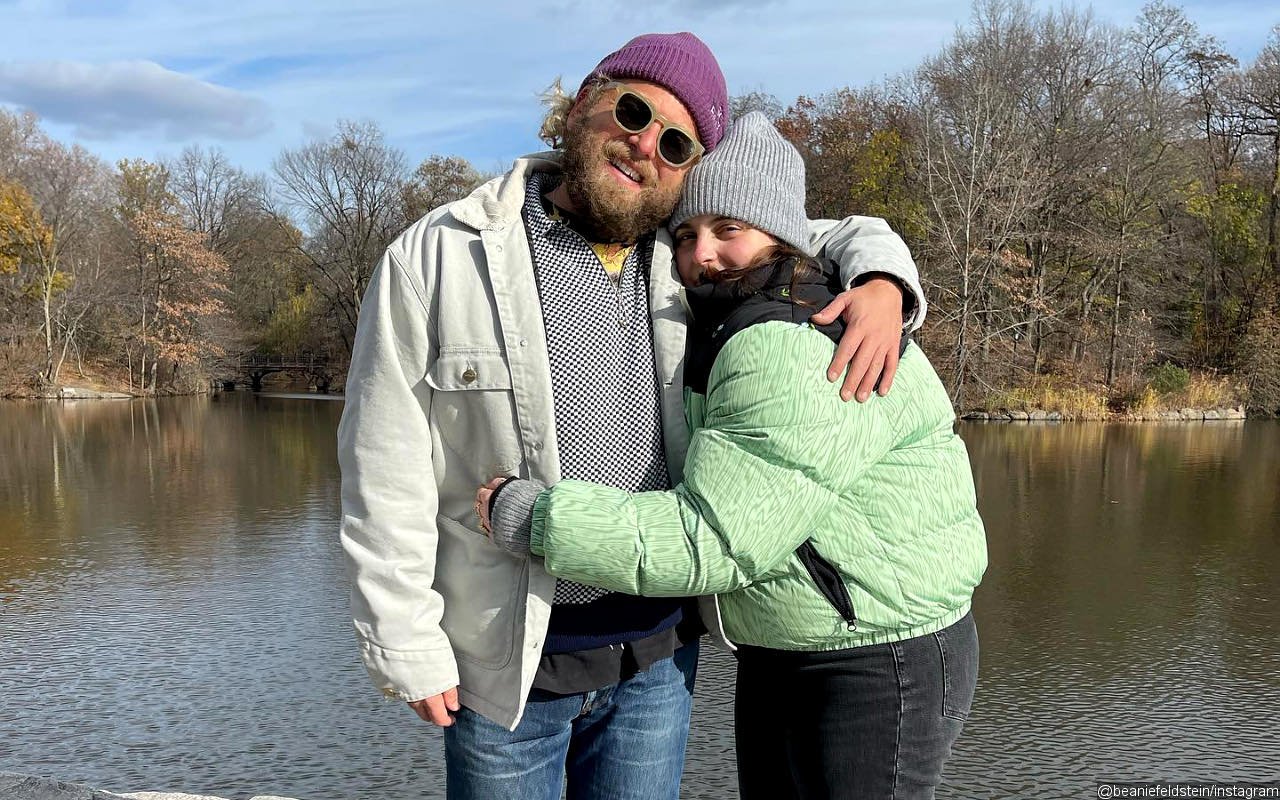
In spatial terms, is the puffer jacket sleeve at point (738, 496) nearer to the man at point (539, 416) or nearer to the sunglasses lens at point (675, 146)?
the man at point (539, 416)

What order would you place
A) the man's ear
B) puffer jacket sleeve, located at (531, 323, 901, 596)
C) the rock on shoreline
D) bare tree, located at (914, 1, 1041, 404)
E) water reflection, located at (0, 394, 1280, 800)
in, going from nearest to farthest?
puffer jacket sleeve, located at (531, 323, 901, 596)
the man's ear
the rock on shoreline
water reflection, located at (0, 394, 1280, 800)
bare tree, located at (914, 1, 1041, 404)

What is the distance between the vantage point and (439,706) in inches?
69.9

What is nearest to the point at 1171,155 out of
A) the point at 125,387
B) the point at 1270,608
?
the point at 1270,608

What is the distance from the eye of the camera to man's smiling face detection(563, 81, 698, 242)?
1839 mm

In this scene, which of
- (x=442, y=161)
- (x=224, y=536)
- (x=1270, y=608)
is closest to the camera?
(x=1270, y=608)

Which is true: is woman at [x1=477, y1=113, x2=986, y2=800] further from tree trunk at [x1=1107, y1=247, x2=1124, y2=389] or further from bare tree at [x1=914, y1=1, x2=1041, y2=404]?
tree trunk at [x1=1107, y1=247, x2=1124, y2=389]

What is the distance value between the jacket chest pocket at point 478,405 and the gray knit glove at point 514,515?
0.36 feet

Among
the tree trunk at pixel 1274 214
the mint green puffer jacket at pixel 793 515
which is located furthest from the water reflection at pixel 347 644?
the tree trunk at pixel 1274 214

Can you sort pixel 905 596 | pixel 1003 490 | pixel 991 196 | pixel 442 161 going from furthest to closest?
pixel 442 161 → pixel 991 196 → pixel 1003 490 → pixel 905 596

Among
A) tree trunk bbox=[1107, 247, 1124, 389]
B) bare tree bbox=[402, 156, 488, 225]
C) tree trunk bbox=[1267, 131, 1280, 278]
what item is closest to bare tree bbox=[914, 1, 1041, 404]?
tree trunk bbox=[1107, 247, 1124, 389]

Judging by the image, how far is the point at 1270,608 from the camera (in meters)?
6.98

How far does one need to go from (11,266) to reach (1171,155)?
32900mm

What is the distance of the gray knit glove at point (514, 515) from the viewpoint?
1.64 metres

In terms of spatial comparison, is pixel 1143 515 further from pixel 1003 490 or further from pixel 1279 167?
pixel 1279 167
